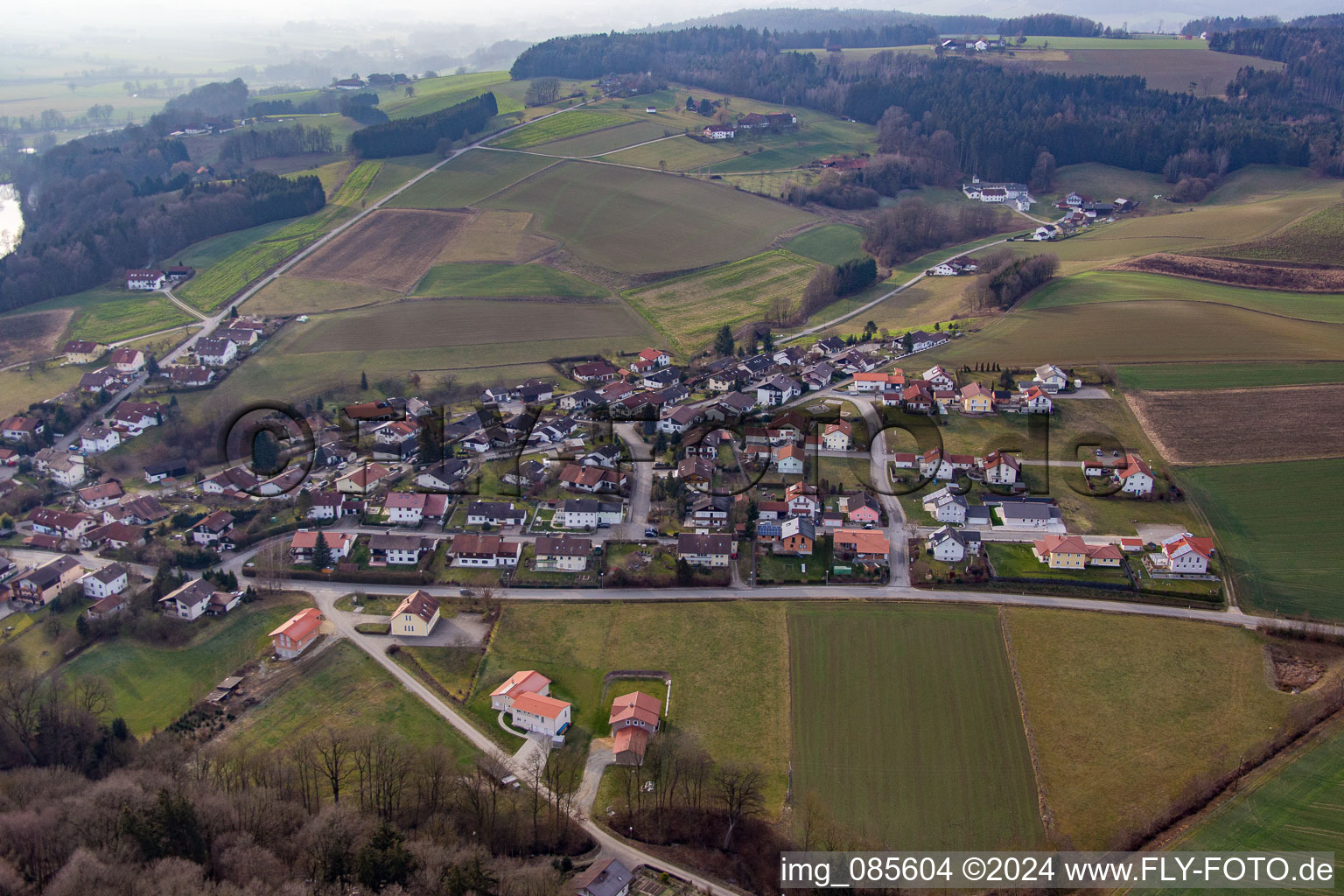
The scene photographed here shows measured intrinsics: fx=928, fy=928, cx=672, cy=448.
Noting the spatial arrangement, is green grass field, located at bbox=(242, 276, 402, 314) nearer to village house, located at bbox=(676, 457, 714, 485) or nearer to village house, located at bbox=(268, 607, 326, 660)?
village house, located at bbox=(676, 457, 714, 485)

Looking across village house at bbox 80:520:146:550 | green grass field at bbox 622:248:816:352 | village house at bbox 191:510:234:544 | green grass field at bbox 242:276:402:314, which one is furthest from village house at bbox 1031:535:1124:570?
green grass field at bbox 242:276:402:314

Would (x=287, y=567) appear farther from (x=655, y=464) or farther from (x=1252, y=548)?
(x=1252, y=548)

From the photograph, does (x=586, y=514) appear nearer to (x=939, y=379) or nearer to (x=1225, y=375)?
(x=939, y=379)

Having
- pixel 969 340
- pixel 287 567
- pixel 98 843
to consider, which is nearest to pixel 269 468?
pixel 287 567

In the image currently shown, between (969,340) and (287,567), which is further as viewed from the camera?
(969,340)

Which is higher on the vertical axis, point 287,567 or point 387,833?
point 387,833

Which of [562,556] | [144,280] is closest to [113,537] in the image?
[562,556]

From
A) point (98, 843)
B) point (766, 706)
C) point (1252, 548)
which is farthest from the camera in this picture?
point (1252, 548)

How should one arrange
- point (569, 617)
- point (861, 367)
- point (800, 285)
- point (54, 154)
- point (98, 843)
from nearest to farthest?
point (98, 843)
point (569, 617)
point (861, 367)
point (800, 285)
point (54, 154)

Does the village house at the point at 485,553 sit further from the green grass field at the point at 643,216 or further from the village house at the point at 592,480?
the green grass field at the point at 643,216
